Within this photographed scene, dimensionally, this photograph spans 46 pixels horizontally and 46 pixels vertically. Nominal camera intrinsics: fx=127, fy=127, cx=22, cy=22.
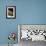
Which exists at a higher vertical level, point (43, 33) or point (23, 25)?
point (23, 25)

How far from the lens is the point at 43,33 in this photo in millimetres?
3811

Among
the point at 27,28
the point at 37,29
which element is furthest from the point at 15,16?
the point at 37,29

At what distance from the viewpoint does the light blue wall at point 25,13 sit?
3938 millimetres

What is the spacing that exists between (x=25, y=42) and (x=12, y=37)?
1.41 ft

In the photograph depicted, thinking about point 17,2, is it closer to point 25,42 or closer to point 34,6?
point 34,6

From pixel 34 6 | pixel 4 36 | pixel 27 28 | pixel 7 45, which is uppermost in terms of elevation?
pixel 34 6

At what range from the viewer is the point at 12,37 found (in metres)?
3.88

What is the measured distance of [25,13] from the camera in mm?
3951

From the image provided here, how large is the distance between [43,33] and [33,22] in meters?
0.46

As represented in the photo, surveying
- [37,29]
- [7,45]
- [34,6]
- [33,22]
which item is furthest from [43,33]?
[7,45]

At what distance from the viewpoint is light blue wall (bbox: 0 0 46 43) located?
155 inches

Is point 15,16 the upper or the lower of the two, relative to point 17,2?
lower

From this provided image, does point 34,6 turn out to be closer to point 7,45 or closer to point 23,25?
point 23,25

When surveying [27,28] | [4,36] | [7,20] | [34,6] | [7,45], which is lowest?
[7,45]
